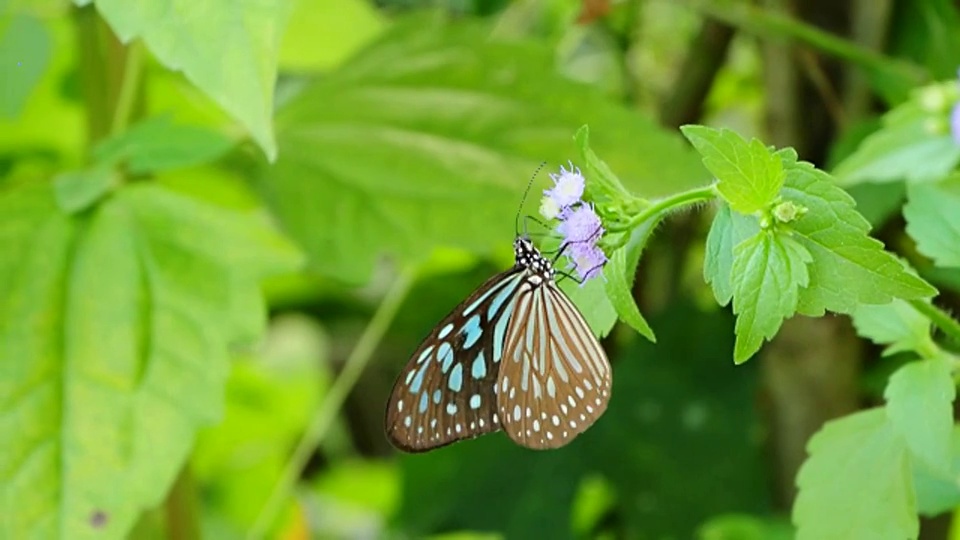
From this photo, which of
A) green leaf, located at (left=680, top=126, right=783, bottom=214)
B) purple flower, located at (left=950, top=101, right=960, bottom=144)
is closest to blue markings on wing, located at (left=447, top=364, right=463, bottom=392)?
green leaf, located at (left=680, top=126, right=783, bottom=214)

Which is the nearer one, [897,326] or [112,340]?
[897,326]

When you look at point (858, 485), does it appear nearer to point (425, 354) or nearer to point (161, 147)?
point (425, 354)

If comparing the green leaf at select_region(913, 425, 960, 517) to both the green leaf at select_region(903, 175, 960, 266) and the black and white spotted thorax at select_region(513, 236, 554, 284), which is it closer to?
the green leaf at select_region(903, 175, 960, 266)

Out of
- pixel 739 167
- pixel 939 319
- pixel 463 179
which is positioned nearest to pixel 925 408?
pixel 939 319

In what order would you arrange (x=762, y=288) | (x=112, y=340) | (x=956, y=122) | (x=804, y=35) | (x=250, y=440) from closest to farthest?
(x=762, y=288), (x=956, y=122), (x=112, y=340), (x=804, y=35), (x=250, y=440)

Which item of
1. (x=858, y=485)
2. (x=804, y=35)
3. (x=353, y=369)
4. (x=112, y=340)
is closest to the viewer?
(x=858, y=485)

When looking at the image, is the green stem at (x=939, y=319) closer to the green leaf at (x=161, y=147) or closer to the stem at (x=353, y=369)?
the green leaf at (x=161, y=147)

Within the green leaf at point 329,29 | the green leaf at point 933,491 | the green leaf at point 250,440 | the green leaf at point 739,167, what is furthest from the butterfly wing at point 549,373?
the green leaf at point 250,440

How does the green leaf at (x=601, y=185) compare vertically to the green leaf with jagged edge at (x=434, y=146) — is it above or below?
above
